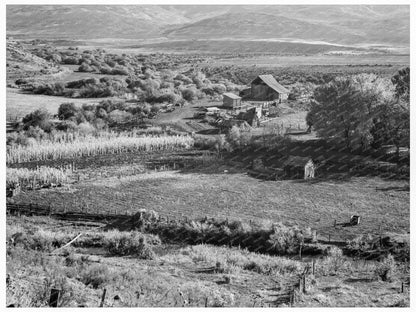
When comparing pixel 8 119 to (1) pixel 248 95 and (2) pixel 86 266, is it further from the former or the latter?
(2) pixel 86 266

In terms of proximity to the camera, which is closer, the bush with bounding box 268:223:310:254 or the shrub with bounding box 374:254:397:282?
the shrub with bounding box 374:254:397:282

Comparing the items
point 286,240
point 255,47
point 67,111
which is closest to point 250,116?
point 67,111

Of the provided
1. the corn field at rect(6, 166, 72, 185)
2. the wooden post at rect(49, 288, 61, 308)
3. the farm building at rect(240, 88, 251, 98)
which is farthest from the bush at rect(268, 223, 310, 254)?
the farm building at rect(240, 88, 251, 98)

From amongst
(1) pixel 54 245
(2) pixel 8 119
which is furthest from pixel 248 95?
(1) pixel 54 245

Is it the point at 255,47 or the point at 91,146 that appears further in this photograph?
the point at 255,47

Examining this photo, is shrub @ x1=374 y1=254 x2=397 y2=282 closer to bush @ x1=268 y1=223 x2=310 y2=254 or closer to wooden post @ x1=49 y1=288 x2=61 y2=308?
bush @ x1=268 y1=223 x2=310 y2=254

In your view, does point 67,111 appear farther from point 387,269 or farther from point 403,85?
point 387,269

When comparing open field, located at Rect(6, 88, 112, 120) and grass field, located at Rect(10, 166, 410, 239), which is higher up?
open field, located at Rect(6, 88, 112, 120)
